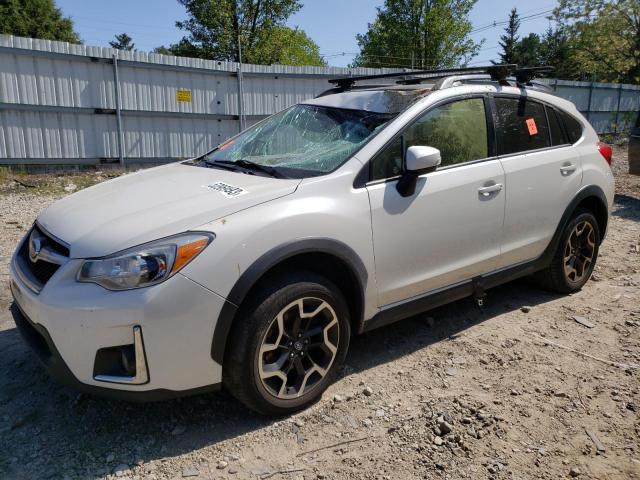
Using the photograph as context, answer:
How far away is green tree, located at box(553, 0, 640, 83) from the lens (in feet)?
80.0

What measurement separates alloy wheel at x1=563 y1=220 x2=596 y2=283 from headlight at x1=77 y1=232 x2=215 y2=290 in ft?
10.9

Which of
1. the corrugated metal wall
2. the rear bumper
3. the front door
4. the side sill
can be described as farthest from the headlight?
the corrugated metal wall

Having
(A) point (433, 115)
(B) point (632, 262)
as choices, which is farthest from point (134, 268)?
(B) point (632, 262)

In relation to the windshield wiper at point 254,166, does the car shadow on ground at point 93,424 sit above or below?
below

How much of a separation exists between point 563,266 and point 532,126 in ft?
3.99

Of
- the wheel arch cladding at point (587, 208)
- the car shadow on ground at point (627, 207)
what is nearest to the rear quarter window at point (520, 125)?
the wheel arch cladding at point (587, 208)

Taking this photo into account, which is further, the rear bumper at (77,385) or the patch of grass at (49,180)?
the patch of grass at (49,180)

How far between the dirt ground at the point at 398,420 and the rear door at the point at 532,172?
699 millimetres

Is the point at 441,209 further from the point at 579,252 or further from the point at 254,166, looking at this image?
the point at 579,252

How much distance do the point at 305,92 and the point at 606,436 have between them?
38.7 feet

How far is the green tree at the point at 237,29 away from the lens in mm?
25047

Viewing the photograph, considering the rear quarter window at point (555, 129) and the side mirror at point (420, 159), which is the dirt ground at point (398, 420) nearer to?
the side mirror at point (420, 159)

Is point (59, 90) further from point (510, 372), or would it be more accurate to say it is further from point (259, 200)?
point (510, 372)

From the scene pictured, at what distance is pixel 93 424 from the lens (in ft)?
9.21
